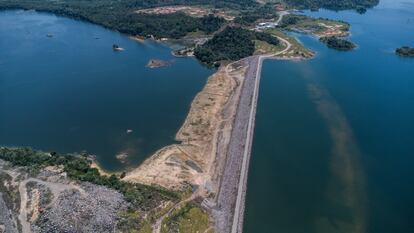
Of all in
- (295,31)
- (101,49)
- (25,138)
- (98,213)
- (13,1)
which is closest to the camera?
(98,213)

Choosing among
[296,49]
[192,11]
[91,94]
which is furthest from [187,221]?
[192,11]

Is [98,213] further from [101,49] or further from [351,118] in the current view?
[101,49]

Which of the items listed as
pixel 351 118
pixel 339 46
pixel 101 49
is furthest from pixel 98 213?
Result: pixel 339 46

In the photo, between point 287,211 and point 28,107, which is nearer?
point 287,211

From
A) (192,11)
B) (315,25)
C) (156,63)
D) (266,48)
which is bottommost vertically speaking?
(156,63)

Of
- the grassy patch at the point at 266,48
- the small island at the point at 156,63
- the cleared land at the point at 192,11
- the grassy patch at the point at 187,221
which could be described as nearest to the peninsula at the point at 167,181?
the grassy patch at the point at 187,221

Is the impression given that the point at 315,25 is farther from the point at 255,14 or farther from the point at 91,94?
the point at 91,94
